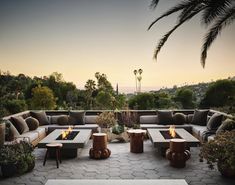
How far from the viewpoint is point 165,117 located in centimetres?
997

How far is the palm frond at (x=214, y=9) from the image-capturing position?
20.6ft

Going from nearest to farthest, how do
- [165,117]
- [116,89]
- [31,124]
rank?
[31,124]
[165,117]
[116,89]

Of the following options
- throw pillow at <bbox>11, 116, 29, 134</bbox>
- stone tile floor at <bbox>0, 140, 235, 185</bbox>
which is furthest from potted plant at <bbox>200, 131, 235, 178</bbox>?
throw pillow at <bbox>11, 116, 29, 134</bbox>

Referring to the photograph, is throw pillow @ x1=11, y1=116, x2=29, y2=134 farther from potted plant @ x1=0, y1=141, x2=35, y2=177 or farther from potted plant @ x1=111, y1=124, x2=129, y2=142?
potted plant @ x1=111, y1=124, x2=129, y2=142

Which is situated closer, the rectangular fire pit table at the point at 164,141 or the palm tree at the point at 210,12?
the palm tree at the point at 210,12

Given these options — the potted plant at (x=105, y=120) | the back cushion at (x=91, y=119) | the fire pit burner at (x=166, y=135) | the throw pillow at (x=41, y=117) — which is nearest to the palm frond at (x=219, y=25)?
the fire pit burner at (x=166, y=135)

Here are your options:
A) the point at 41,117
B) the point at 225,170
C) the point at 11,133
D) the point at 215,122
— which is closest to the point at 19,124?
the point at 11,133

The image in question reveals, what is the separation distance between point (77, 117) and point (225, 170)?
548cm

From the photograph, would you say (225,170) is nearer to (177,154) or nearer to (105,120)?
(177,154)

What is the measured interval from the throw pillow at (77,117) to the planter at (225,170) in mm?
5218

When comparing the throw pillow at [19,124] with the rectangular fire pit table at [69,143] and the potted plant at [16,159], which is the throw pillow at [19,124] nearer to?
the rectangular fire pit table at [69,143]

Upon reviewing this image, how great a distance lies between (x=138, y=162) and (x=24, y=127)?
322 centimetres

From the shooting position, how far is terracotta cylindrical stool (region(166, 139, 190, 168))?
6.43 meters

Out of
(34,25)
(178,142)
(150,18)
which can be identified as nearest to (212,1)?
(178,142)
